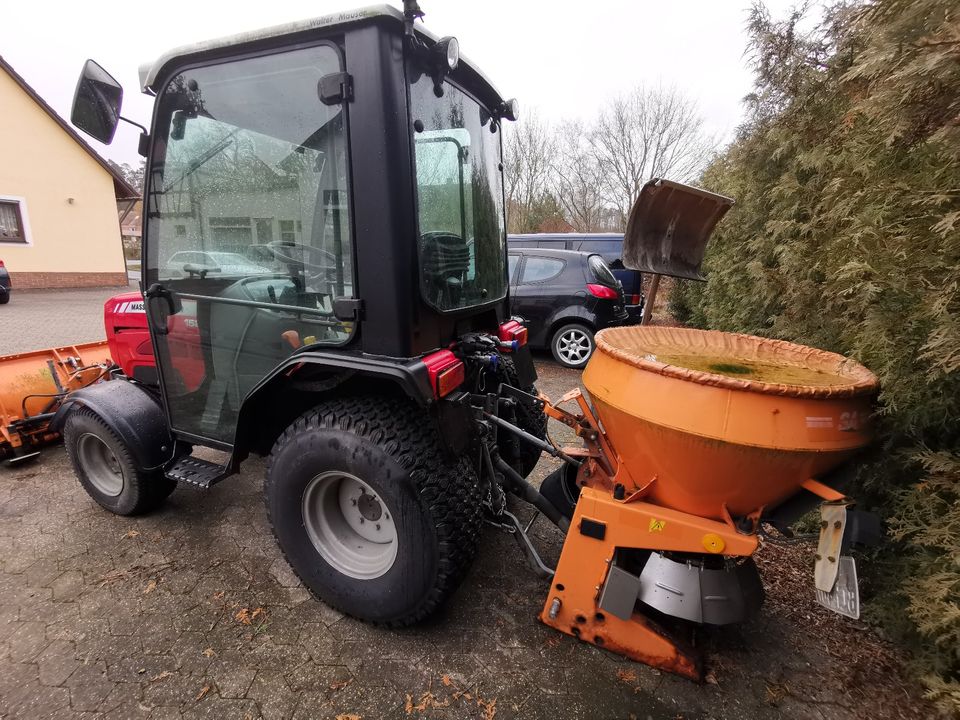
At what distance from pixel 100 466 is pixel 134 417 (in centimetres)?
59

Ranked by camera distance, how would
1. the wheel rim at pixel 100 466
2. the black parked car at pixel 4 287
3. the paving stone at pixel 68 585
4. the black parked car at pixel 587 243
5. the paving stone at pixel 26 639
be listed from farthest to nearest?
the black parked car at pixel 4 287 < the black parked car at pixel 587 243 < the wheel rim at pixel 100 466 < the paving stone at pixel 68 585 < the paving stone at pixel 26 639

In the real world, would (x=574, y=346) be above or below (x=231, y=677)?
above

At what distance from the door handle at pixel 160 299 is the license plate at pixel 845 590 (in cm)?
290

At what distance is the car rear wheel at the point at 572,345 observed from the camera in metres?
6.68

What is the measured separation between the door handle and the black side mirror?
0.67 m

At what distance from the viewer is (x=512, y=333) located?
278 centimetres

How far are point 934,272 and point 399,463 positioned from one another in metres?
2.08

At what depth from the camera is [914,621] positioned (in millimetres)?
1818

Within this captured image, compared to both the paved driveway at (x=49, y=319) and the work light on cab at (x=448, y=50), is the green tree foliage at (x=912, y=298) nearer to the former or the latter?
the work light on cab at (x=448, y=50)

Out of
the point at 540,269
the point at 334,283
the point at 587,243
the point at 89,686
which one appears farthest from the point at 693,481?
the point at 587,243

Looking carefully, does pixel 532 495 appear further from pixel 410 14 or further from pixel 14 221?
pixel 14 221

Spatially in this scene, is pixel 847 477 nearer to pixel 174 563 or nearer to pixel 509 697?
pixel 509 697

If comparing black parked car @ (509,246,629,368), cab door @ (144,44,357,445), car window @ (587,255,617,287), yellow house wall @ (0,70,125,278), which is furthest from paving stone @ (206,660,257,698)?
yellow house wall @ (0,70,125,278)

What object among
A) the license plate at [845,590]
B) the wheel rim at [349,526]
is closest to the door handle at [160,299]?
the wheel rim at [349,526]
